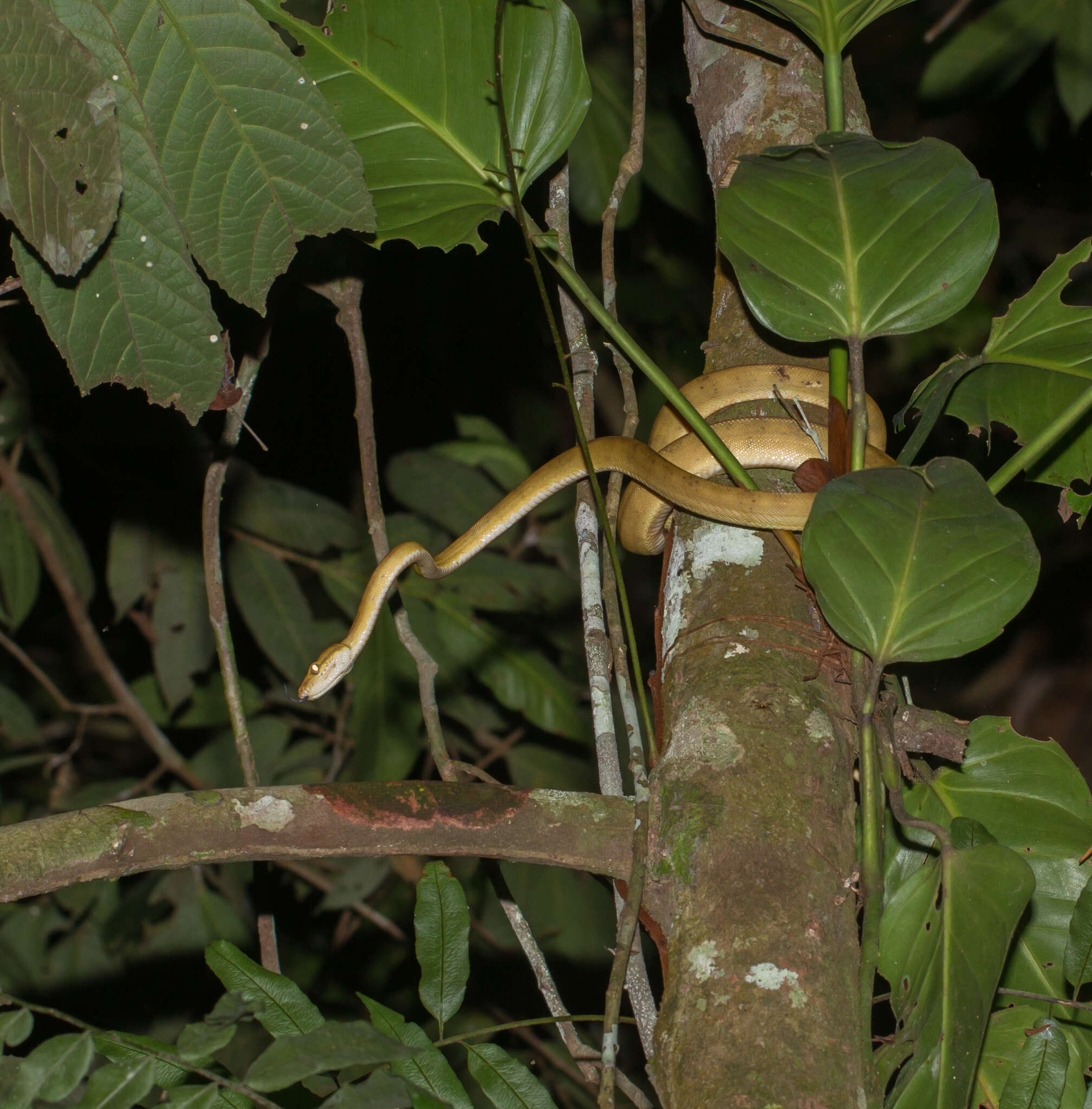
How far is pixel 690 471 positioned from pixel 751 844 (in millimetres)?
1190

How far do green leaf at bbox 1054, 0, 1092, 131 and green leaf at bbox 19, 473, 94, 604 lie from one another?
13.5ft

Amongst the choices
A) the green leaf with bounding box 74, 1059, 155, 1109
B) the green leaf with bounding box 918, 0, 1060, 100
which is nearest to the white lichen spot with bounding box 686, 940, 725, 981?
the green leaf with bounding box 74, 1059, 155, 1109

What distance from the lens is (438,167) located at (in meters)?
2.01

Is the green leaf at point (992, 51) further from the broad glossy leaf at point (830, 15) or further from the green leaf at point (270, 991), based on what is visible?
the green leaf at point (270, 991)

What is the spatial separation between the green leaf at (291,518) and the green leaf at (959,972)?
271cm

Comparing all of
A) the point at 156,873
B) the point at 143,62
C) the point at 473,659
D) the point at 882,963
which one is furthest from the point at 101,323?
the point at 156,873

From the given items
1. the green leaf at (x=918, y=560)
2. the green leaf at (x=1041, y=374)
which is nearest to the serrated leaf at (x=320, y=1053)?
the green leaf at (x=918, y=560)

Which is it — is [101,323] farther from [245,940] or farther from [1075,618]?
[1075,618]

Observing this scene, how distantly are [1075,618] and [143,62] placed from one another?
7372 millimetres

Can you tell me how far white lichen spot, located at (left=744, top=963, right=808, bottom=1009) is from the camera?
1.25 m

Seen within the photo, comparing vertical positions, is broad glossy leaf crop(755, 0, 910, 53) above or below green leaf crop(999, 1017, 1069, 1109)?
above

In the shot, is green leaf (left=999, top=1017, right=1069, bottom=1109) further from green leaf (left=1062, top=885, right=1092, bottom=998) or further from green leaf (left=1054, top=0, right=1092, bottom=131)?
green leaf (left=1054, top=0, right=1092, bottom=131)

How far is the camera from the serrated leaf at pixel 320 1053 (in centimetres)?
114

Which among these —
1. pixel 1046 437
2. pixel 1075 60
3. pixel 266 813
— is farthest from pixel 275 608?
pixel 1075 60
